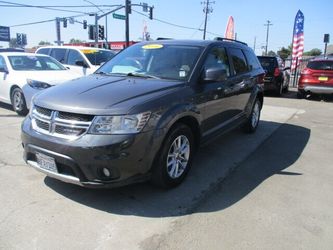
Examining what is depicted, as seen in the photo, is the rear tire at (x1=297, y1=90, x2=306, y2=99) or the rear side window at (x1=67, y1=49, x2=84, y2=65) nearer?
the rear side window at (x1=67, y1=49, x2=84, y2=65)

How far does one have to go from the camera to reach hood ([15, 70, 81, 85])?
8031mm

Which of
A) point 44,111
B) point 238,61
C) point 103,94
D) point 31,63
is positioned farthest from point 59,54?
point 103,94

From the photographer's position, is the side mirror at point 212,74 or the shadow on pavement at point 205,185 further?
the side mirror at point 212,74

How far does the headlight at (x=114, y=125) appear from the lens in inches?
132

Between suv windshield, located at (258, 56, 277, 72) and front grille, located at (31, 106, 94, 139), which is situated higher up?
suv windshield, located at (258, 56, 277, 72)

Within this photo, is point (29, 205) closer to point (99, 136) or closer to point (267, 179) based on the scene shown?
point (99, 136)

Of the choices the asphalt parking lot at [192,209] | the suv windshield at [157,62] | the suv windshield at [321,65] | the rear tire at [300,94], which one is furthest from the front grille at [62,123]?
the rear tire at [300,94]

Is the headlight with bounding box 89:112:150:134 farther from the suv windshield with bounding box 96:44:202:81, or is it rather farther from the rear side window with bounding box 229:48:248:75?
the rear side window with bounding box 229:48:248:75

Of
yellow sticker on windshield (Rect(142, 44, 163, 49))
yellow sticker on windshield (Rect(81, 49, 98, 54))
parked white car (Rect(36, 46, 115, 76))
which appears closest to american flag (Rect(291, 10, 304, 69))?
parked white car (Rect(36, 46, 115, 76))

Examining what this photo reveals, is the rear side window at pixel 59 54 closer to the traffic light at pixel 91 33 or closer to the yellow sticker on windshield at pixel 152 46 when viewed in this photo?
the yellow sticker on windshield at pixel 152 46

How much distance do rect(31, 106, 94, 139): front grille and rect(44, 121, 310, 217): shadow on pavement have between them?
798mm

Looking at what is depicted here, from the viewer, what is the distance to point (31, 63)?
29.3 feet

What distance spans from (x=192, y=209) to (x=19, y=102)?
6.08 meters

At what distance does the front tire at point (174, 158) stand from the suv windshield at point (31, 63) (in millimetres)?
6013
